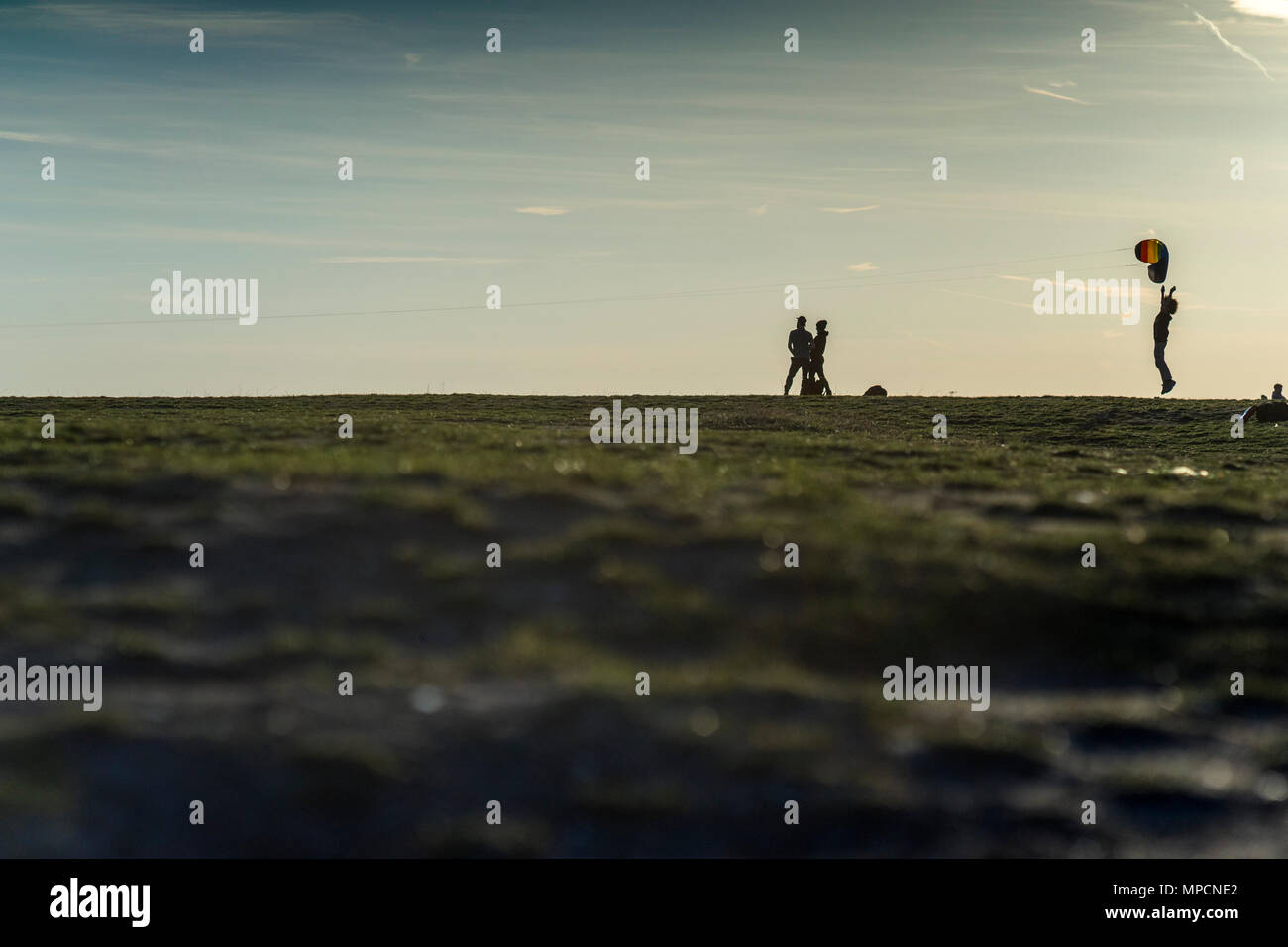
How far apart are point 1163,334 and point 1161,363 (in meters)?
1.12

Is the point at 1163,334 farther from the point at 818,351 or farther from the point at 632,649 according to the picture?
the point at 632,649

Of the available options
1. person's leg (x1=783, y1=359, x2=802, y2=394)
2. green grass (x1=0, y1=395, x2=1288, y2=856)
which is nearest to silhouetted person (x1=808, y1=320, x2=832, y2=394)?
person's leg (x1=783, y1=359, x2=802, y2=394)

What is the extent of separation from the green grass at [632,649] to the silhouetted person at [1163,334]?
86.5ft

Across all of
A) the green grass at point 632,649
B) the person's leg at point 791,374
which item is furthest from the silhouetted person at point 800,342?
the green grass at point 632,649

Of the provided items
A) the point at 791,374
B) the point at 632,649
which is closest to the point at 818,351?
the point at 791,374

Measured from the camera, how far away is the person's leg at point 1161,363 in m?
41.0

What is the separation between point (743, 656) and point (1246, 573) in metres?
5.88

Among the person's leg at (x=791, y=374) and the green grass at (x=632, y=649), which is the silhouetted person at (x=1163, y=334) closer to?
the person's leg at (x=791, y=374)

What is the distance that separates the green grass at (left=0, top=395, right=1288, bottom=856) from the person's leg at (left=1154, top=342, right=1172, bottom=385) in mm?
27130

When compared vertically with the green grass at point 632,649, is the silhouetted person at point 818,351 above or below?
above

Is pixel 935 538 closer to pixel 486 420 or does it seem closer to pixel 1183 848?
pixel 1183 848

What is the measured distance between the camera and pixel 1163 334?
4069 centimetres
